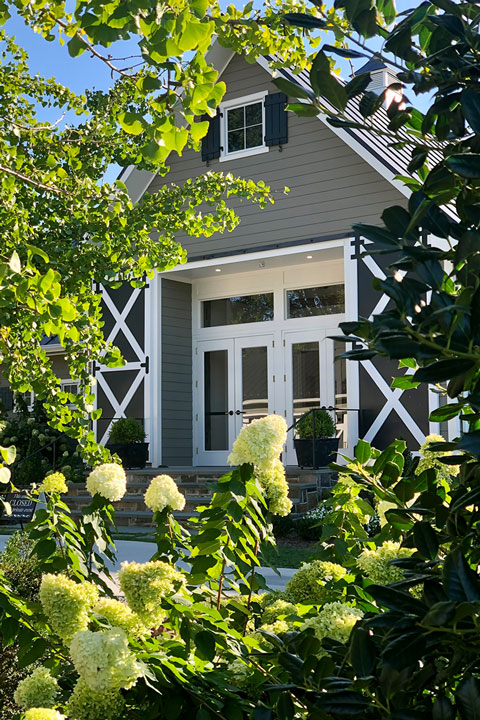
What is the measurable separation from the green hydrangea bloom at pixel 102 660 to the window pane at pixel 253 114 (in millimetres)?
12397

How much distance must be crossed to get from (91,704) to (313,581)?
67 centimetres

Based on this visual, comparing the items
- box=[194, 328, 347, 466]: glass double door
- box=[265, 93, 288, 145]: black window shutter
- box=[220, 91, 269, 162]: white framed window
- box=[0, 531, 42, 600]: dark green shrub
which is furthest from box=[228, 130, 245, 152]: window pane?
box=[0, 531, 42, 600]: dark green shrub

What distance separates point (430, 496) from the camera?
1.28 metres

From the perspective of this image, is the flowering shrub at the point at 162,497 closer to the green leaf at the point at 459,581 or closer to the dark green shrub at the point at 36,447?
the green leaf at the point at 459,581

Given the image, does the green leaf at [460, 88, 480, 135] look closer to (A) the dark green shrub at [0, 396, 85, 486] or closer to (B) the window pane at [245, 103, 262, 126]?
(B) the window pane at [245, 103, 262, 126]

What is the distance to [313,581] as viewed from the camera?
1.77 metres

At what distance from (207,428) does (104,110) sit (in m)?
8.68

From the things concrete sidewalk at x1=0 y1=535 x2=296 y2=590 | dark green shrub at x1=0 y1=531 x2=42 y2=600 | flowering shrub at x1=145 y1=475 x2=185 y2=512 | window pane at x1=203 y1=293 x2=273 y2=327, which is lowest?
concrete sidewalk at x1=0 y1=535 x2=296 y2=590

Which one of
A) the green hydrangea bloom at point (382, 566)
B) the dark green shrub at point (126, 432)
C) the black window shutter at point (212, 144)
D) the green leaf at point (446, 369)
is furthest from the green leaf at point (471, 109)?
the black window shutter at point (212, 144)

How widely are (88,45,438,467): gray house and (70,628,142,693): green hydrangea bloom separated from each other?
385 inches

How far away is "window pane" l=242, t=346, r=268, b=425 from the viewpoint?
13.0 metres

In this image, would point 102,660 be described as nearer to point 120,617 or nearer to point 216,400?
point 120,617

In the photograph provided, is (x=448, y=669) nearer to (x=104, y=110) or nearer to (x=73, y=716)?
(x=73, y=716)

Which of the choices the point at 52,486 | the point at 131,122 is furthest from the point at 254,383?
the point at 131,122
